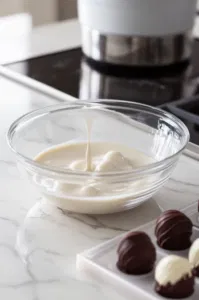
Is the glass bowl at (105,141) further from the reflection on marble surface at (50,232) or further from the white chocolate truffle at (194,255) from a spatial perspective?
the white chocolate truffle at (194,255)

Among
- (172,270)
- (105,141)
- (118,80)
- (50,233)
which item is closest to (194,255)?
(172,270)

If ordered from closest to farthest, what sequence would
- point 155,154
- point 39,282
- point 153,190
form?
point 39,282, point 153,190, point 155,154

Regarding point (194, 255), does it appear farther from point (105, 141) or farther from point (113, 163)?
point (105, 141)

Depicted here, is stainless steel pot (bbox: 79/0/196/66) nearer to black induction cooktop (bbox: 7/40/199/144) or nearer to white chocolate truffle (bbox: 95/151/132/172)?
black induction cooktop (bbox: 7/40/199/144)

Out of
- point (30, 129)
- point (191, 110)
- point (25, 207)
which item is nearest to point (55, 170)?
point (25, 207)

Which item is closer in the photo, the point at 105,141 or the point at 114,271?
the point at 114,271

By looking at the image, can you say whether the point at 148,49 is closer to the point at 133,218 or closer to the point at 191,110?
the point at 191,110
